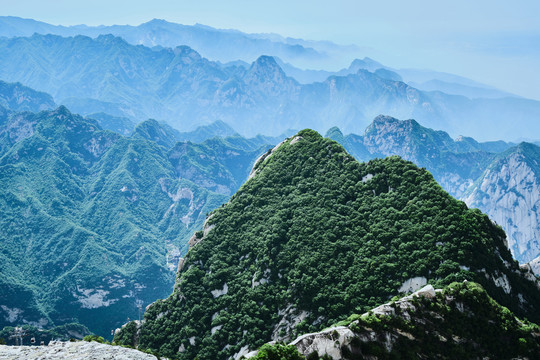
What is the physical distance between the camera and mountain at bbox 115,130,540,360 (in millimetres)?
89625

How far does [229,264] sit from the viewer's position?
4434 inches

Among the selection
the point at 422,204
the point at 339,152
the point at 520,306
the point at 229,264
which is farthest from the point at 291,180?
the point at 520,306

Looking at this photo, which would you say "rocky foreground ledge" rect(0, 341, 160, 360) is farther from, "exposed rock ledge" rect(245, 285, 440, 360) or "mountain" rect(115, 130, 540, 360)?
"mountain" rect(115, 130, 540, 360)

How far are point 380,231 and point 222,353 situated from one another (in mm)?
38112

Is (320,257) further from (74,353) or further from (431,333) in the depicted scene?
(74,353)

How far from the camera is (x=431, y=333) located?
240 feet

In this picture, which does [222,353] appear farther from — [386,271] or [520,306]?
[520,306]

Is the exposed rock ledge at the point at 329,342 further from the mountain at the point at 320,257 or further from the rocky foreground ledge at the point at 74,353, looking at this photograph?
the mountain at the point at 320,257

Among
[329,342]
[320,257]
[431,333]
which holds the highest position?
[320,257]

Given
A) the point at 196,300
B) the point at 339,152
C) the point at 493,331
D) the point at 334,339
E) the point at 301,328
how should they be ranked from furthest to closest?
the point at 339,152
the point at 196,300
the point at 301,328
the point at 493,331
the point at 334,339

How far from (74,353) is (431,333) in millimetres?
50028

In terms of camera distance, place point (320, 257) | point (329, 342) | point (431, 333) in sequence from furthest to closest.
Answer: point (320, 257) < point (431, 333) < point (329, 342)

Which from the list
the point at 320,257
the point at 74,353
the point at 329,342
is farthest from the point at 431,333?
the point at 74,353

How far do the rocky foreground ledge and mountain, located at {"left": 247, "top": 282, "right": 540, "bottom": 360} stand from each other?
18687 millimetres
